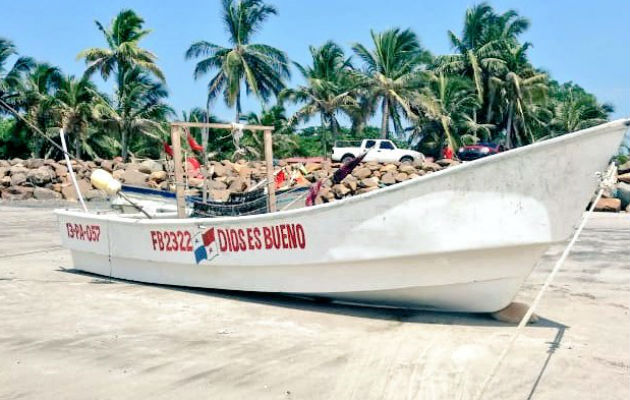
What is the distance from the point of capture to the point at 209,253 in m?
6.23

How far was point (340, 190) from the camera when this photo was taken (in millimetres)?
18125

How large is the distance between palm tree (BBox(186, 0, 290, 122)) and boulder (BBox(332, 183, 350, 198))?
14.6 m

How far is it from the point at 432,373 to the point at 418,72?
2718 centimetres

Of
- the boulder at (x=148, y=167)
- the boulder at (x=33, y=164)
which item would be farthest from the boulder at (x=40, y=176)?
the boulder at (x=148, y=167)

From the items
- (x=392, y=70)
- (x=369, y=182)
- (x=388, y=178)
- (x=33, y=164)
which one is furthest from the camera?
(x=392, y=70)

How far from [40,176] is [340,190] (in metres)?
12.5

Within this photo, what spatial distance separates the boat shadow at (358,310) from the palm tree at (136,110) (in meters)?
24.4

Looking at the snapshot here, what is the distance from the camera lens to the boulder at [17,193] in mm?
22141

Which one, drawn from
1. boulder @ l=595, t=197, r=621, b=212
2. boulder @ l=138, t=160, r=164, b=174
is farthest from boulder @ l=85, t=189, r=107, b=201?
boulder @ l=595, t=197, r=621, b=212

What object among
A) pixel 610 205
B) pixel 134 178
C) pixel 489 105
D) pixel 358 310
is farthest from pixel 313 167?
pixel 358 310

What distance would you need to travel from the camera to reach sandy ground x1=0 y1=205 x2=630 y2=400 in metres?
3.76

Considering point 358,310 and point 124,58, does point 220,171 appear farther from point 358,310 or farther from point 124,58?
point 358,310

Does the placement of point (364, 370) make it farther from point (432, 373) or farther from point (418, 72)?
point (418, 72)

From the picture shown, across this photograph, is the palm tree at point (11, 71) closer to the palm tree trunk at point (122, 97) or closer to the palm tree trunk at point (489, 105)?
the palm tree trunk at point (122, 97)
